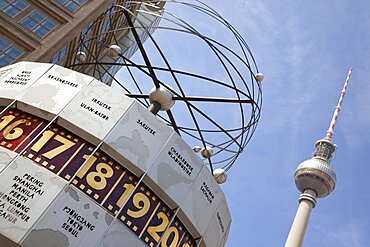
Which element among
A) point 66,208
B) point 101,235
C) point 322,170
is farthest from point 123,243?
point 322,170

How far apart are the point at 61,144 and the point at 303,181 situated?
230 ft

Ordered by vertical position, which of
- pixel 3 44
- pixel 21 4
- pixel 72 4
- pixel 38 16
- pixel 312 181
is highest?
pixel 312 181

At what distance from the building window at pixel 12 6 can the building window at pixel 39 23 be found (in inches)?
24.8

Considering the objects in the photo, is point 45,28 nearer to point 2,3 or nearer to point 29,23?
point 29,23

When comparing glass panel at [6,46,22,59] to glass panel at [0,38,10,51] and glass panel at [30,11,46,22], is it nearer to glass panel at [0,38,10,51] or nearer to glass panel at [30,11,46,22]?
glass panel at [0,38,10,51]

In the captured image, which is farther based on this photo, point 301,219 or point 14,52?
point 301,219

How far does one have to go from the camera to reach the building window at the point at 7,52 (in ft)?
97.4

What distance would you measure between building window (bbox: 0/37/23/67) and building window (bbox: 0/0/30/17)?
1893mm

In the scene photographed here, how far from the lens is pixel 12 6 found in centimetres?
3156

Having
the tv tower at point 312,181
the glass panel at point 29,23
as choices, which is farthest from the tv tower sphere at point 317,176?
the glass panel at point 29,23

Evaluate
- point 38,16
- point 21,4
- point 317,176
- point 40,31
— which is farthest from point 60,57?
point 317,176

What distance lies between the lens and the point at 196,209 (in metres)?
14.3

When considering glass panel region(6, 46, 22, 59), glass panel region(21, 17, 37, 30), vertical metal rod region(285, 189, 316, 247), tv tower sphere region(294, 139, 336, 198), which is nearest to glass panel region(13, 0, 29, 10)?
glass panel region(21, 17, 37, 30)

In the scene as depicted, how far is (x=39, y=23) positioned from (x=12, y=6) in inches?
72.2
